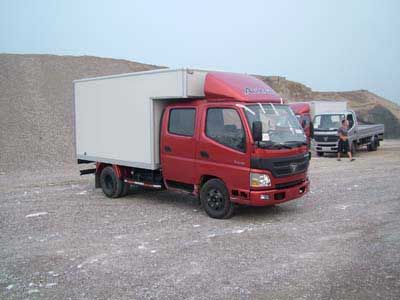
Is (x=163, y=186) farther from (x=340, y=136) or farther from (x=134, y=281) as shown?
(x=340, y=136)

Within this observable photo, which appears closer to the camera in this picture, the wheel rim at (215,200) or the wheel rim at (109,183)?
the wheel rim at (215,200)

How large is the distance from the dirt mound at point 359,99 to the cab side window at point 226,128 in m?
27.3

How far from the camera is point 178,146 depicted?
9133 millimetres

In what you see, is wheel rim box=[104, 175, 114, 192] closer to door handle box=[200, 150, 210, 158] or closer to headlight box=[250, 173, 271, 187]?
door handle box=[200, 150, 210, 158]

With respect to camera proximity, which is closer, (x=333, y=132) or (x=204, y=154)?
(x=204, y=154)

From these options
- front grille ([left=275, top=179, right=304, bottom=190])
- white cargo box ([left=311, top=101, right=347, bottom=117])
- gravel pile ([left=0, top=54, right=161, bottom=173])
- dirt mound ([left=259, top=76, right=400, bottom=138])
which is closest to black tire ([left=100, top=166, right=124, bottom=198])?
front grille ([left=275, top=179, right=304, bottom=190])

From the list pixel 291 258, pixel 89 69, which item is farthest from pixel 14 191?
pixel 89 69

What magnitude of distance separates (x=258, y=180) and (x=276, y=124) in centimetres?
123

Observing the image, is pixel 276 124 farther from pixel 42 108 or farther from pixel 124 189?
pixel 42 108

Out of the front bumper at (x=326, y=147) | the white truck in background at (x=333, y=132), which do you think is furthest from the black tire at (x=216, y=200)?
the front bumper at (x=326, y=147)

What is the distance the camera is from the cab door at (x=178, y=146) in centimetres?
895

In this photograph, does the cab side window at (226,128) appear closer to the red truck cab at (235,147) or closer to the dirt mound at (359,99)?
the red truck cab at (235,147)

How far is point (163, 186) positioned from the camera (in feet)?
32.4

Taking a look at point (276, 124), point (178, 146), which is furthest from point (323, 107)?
point (178, 146)
